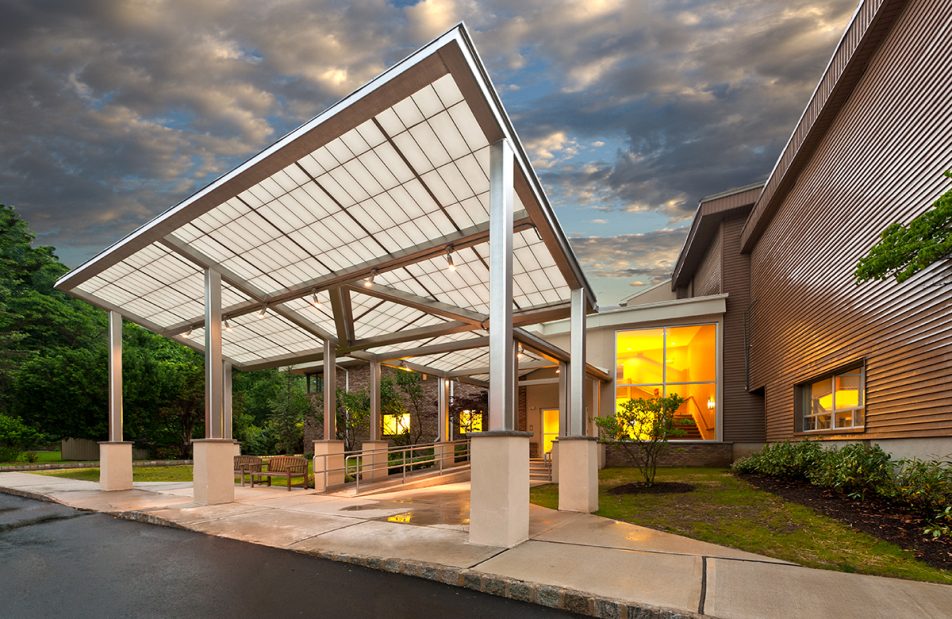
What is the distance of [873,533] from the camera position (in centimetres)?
741

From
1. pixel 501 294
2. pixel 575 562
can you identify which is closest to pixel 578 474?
pixel 575 562

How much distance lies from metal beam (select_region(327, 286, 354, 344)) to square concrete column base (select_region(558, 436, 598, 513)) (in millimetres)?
6999

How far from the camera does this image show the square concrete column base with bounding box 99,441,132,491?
14.3 meters

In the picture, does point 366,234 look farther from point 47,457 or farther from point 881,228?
point 47,457

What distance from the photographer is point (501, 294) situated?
7.96 meters

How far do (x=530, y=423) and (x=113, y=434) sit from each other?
57.0ft

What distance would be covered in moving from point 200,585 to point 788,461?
41.9 ft

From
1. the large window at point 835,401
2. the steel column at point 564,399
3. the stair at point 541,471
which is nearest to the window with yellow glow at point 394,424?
the stair at point 541,471

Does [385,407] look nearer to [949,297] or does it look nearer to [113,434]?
[113,434]

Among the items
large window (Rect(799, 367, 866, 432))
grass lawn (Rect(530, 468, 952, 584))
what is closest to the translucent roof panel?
grass lawn (Rect(530, 468, 952, 584))

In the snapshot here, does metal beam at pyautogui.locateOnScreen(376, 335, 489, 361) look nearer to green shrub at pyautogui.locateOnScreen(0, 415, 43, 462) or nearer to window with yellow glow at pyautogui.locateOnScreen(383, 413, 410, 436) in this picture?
window with yellow glow at pyautogui.locateOnScreen(383, 413, 410, 436)

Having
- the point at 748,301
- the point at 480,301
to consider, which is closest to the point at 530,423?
the point at 748,301

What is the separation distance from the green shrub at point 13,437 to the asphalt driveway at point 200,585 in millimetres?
21925

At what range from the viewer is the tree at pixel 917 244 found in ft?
22.7
